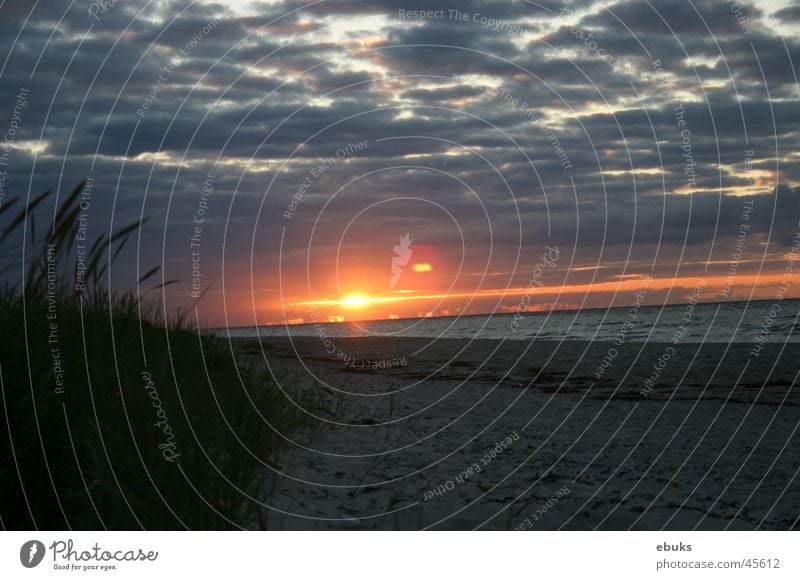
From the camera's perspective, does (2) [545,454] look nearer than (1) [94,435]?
No

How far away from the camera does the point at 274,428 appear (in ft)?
19.3

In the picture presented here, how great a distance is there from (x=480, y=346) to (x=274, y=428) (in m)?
14.9
